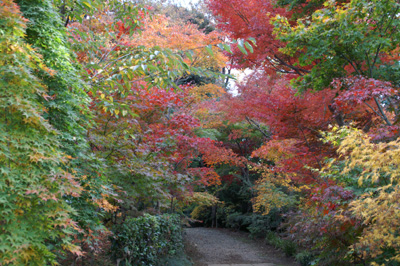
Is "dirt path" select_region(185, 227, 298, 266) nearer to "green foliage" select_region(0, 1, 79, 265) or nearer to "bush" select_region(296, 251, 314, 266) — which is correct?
"bush" select_region(296, 251, 314, 266)

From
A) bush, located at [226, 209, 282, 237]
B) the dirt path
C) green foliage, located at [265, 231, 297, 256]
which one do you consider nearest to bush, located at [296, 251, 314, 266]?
the dirt path

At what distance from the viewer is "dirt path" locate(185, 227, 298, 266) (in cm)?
863

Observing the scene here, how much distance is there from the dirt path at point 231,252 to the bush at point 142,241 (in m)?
1.92

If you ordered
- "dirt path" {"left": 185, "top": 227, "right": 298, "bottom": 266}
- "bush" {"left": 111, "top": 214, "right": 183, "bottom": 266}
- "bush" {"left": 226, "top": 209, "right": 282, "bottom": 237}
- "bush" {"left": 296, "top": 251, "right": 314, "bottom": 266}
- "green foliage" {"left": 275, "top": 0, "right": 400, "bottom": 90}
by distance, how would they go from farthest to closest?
"bush" {"left": 226, "top": 209, "right": 282, "bottom": 237} < "dirt path" {"left": 185, "top": 227, "right": 298, "bottom": 266} < "bush" {"left": 296, "top": 251, "right": 314, "bottom": 266} < "bush" {"left": 111, "top": 214, "right": 183, "bottom": 266} < "green foliage" {"left": 275, "top": 0, "right": 400, "bottom": 90}

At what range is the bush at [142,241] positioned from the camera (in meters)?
4.93

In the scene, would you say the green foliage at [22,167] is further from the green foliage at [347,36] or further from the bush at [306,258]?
the bush at [306,258]

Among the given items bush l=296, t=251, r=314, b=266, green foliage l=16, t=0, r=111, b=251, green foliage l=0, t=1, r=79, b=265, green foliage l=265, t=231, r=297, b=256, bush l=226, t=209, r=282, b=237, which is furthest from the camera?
bush l=226, t=209, r=282, b=237

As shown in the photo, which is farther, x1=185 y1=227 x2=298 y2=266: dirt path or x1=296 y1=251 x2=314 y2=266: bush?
x1=185 y1=227 x2=298 y2=266: dirt path

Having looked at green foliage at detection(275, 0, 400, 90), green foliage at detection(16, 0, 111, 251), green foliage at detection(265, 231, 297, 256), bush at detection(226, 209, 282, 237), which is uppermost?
green foliage at detection(275, 0, 400, 90)

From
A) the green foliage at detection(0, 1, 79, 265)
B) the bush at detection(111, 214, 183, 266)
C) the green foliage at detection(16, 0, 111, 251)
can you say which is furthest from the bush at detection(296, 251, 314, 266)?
the green foliage at detection(0, 1, 79, 265)

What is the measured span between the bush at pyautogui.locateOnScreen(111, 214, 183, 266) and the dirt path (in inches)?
75.6

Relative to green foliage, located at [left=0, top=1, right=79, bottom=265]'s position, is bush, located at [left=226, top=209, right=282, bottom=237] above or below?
below

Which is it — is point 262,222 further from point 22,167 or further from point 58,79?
point 22,167

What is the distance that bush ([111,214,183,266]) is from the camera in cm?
493
